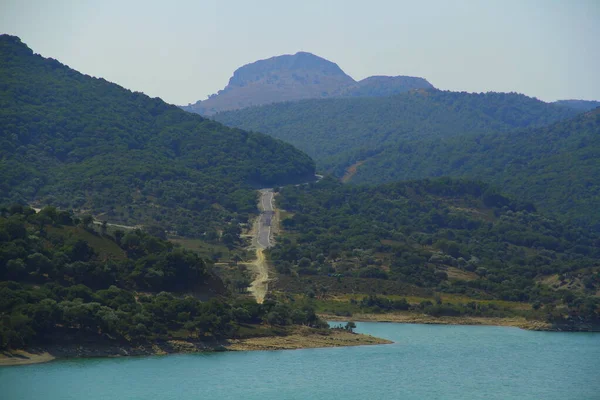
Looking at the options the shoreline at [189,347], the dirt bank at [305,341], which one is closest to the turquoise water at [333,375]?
the shoreline at [189,347]

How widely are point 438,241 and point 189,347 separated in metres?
77.1

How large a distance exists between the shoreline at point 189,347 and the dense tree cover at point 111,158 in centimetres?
5536

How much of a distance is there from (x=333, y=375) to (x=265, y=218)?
8865 cm

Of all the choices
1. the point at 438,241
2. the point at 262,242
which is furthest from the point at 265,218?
the point at 438,241

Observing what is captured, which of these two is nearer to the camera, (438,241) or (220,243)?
(220,243)

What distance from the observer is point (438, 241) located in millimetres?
139125

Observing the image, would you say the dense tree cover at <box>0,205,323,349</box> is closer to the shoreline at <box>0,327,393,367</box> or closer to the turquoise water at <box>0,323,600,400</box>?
the shoreline at <box>0,327,393,367</box>

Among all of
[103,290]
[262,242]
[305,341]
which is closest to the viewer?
[103,290]

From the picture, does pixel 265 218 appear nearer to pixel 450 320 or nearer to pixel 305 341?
pixel 450 320

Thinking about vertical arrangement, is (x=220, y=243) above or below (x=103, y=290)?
above

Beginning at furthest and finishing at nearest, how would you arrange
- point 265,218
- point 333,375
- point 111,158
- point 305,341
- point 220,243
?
point 111,158 → point 265,218 → point 220,243 → point 305,341 → point 333,375

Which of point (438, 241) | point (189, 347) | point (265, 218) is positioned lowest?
point (189, 347)

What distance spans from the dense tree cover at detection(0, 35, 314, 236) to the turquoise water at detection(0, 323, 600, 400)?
61.4m

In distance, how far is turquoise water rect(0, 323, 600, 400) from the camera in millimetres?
55959
